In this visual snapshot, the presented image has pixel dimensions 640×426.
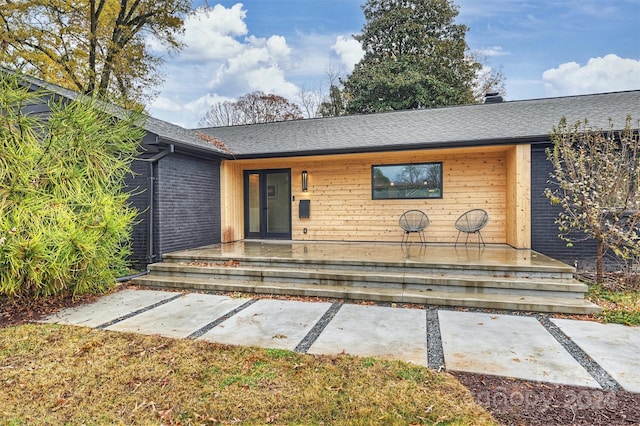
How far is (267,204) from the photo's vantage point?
8984mm

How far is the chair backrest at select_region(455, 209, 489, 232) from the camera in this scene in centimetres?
697

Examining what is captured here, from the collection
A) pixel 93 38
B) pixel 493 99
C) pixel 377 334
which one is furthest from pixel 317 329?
pixel 93 38

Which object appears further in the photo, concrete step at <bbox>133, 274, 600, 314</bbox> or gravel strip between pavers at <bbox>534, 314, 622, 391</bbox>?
concrete step at <bbox>133, 274, 600, 314</bbox>

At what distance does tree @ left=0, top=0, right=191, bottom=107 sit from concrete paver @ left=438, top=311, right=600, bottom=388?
531 inches

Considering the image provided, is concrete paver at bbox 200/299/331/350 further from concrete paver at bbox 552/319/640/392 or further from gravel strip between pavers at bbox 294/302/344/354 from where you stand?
concrete paver at bbox 552/319/640/392

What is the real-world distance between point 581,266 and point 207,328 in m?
6.52

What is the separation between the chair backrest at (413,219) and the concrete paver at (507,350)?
147 inches

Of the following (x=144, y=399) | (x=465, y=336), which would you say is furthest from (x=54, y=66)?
(x=465, y=336)

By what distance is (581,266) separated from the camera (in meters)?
6.12

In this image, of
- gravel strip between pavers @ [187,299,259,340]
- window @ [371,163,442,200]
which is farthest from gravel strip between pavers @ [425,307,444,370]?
window @ [371,163,442,200]

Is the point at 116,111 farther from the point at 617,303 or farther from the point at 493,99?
the point at 493,99

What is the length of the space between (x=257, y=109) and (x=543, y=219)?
18550 millimetres

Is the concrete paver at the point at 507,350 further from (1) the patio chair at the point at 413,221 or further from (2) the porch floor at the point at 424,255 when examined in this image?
(1) the patio chair at the point at 413,221

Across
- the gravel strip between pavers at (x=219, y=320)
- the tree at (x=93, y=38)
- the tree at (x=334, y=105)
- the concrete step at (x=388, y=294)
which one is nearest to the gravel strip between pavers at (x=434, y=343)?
the concrete step at (x=388, y=294)
